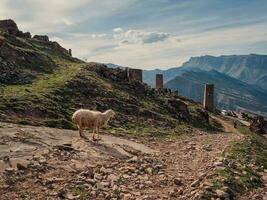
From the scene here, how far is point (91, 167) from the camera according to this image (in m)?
20.8

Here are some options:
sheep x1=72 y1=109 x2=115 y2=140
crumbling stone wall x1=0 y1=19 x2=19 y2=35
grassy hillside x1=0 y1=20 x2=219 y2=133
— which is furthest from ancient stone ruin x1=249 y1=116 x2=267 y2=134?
sheep x1=72 y1=109 x2=115 y2=140

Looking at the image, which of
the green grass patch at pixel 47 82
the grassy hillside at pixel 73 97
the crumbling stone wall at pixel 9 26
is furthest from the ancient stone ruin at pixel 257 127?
the crumbling stone wall at pixel 9 26

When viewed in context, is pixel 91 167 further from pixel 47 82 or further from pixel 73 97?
pixel 47 82

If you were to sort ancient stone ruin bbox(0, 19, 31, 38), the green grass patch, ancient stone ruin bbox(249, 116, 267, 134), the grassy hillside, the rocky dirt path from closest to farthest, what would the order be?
the rocky dirt path → the grassy hillside → the green grass patch → ancient stone ruin bbox(249, 116, 267, 134) → ancient stone ruin bbox(0, 19, 31, 38)

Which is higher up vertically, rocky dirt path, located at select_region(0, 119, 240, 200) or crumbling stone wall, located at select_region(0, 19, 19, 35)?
crumbling stone wall, located at select_region(0, 19, 19, 35)

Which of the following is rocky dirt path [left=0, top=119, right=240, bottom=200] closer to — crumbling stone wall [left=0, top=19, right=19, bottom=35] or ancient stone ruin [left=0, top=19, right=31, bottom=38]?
crumbling stone wall [left=0, top=19, right=19, bottom=35]

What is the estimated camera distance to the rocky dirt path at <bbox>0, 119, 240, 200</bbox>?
696 inches

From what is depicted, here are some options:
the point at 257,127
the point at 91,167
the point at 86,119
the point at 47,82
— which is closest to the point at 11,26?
the point at 47,82

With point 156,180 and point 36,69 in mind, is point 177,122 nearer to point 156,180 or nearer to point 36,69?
point 36,69

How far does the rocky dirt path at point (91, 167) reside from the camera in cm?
1769

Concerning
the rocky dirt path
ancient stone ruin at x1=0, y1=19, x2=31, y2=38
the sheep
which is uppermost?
ancient stone ruin at x1=0, y1=19, x2=31, y2=38

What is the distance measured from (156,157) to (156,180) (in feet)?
17.6

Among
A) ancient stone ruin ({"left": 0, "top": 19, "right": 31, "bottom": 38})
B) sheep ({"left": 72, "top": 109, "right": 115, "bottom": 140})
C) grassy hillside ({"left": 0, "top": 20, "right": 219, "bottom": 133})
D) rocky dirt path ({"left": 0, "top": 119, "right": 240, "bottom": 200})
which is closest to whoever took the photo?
rocky dirt path ({"left": 0, "top": 119, "right": 240, "bottom": 200})

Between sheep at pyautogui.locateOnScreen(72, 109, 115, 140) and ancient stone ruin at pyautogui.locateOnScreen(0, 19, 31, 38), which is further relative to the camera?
ancient stone ruin at pyautogui.locateOnScreen(0, 19, 31, 38)
